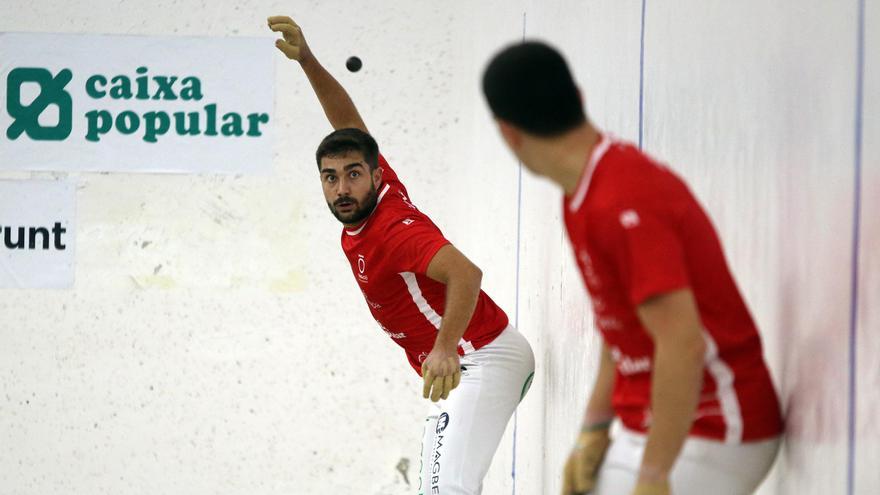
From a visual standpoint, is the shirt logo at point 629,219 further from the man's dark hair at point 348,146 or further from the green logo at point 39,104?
the green logo at point 39,104

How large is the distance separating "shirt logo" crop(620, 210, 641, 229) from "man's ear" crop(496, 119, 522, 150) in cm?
15

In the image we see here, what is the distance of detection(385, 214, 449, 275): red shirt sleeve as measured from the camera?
2.15 m

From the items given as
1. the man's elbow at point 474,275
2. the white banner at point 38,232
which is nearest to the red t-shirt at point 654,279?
the man's elbow at point 474,275

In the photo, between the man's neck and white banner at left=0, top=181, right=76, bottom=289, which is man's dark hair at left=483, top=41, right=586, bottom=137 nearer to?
the man's neck

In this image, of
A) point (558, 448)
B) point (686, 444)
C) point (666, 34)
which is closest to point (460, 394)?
point (558, 448)

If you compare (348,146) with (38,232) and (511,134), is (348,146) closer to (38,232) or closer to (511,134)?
(511,134)

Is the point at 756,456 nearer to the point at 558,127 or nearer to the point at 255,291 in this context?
the point at 558,127

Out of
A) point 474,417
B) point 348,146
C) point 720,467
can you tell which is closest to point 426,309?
point 474,417

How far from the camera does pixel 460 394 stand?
231 centimetres

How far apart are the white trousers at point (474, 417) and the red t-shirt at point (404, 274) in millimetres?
43

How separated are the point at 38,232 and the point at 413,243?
2.42 metres

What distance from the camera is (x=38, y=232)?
13.6 feet

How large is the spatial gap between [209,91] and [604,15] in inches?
95.5

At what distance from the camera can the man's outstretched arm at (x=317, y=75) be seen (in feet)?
8.27
